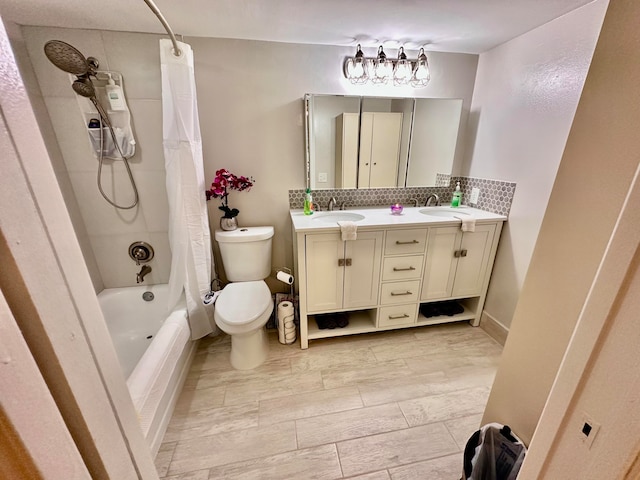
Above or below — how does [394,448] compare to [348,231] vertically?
below

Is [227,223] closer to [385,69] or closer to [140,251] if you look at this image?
[140,251]

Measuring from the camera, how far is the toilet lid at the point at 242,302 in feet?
4.71

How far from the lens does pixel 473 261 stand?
1.81m

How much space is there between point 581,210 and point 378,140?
1.48 m

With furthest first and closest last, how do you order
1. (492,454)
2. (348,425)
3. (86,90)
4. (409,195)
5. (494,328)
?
(409,195)
(494,328)
(86,90)
(348,425)
(492,454)

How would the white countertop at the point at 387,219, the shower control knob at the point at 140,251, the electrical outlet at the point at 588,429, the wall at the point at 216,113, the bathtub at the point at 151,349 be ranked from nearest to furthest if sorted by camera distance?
the electrical outlet at the point at 588,429
the bathtub at the point at 151,349
the wall at the point at 216,113
the white countertop at the point at 387,219
the shower control knob at the point at 140,251

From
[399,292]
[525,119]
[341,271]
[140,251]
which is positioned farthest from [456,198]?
[140,251]

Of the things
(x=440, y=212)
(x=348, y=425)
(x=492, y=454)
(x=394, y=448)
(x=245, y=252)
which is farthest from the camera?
(x=440, y=212)

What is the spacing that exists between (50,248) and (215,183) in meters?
1.42

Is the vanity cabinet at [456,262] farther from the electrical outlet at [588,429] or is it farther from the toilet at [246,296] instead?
the electrical outlet at [588,429]

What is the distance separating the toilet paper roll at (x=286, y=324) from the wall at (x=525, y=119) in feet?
5.02

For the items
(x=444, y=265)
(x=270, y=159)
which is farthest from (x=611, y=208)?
(x=270, y=159)

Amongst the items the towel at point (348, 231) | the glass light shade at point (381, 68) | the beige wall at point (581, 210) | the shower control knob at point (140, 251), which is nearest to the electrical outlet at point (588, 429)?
the beige wall at point (581, 210)

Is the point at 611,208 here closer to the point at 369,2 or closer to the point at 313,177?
the point at 369,2
